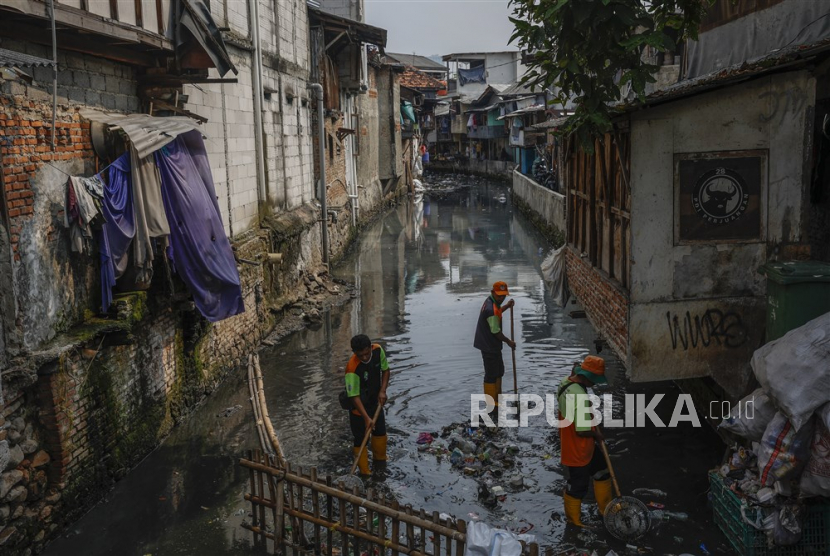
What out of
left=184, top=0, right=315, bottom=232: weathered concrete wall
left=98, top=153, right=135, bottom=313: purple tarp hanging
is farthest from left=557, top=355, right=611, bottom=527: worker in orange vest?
left=184, top=0, right=315, bottom=232: weathered concrete wall

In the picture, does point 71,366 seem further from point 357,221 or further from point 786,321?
point 357,221

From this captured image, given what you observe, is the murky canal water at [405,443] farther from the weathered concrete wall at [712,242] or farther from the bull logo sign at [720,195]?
the bull logo sign at [720,195]

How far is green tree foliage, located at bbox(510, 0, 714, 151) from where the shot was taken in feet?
22.6

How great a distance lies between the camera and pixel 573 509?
7418 mm

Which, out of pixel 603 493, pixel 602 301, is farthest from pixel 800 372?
pixel 602 301

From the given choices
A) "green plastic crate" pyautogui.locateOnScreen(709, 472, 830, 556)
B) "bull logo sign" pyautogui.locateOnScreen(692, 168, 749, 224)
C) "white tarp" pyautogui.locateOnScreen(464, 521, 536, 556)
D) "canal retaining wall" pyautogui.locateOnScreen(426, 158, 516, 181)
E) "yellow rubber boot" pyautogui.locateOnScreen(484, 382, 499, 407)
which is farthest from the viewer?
"canal retaining wall" pyautogui.locateOnScreen(426, 158, 516, 181)

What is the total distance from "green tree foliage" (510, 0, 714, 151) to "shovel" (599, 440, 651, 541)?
3429 mm

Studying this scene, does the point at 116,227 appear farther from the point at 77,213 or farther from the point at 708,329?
the point at 708,329

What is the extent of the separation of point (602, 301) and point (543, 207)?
67.2 feet

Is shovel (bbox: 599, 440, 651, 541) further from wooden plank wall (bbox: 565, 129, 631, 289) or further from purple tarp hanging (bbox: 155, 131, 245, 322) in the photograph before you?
purple tarp hanging (bbox: 155, 131, 245, 322)

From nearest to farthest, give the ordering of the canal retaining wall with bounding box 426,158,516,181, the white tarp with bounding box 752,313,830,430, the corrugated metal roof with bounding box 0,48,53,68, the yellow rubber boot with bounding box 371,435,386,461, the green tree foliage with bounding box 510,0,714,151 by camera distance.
A: the white tarp with bounding box 752,313,830,430 < the corrugated metal roof with bounding box 0,48,53,68 < the green tree foliage with bounding box 510,0,714,151 < the yellow rubber boot with bounding box 371,435,386,461 < the canal retaining wall with bounding box 426,158,516,181

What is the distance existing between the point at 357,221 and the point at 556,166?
953 cm

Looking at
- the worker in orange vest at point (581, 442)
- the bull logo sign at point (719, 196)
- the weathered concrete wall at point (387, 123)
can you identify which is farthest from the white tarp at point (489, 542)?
the weathered concrete wall at point (387, 123)

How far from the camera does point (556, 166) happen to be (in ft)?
112
